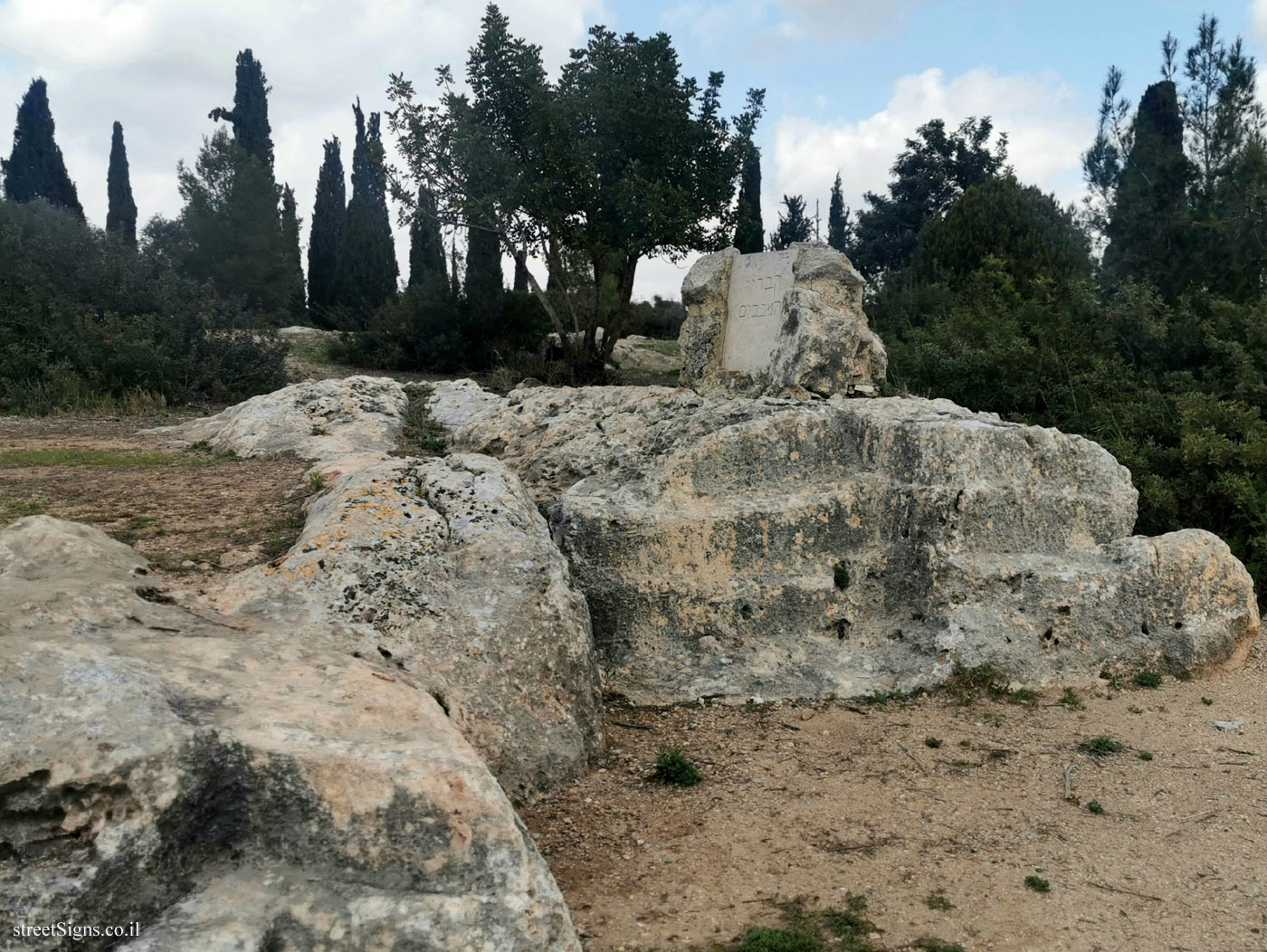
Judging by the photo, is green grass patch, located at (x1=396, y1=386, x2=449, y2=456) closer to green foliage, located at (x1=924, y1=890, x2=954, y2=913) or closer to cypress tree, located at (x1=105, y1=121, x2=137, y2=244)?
green foliage, located at (x1=924, y1=890, x2=954, y2=913)

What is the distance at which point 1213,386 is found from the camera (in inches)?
413

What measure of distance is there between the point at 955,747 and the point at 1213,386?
7.18 meters

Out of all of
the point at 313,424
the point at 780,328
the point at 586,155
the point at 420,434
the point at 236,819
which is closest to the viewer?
the point at 236,819

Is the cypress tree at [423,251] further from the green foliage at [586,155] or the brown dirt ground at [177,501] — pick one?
the brown dirt ground at [177,501]

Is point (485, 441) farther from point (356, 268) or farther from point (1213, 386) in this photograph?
point (356, 268)

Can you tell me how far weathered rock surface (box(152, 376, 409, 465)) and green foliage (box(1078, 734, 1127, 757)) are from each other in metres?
5.61

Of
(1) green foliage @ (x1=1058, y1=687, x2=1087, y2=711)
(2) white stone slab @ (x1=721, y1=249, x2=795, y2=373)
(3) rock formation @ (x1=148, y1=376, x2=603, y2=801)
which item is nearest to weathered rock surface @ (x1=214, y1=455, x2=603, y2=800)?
(3) rock formation @ (x1=148, y1=376, x2=603, y2=801)

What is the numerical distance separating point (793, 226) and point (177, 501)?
2845 cm

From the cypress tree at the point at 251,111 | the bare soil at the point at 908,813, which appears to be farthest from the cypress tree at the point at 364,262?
the bare soil at the point at 908,813

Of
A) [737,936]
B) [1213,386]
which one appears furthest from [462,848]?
[1213,386]

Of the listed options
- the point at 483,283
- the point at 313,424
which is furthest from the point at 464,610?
the point at 483,283

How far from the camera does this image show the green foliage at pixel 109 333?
13.4 metres

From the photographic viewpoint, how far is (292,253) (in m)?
29.0

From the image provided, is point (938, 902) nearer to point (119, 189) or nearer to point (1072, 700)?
point (1072, 700)
